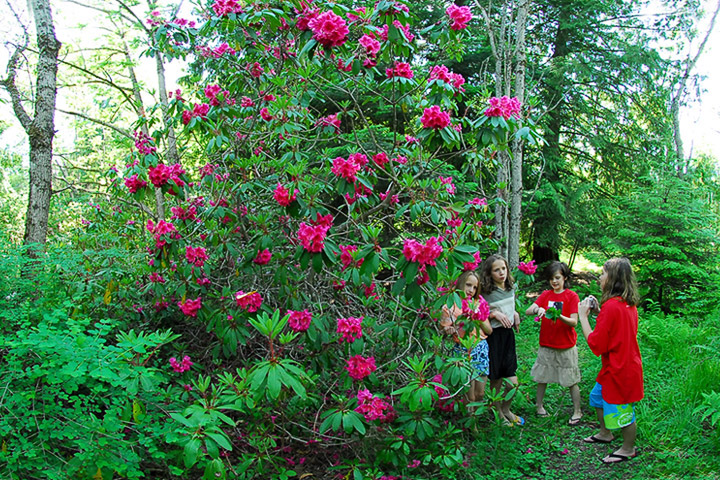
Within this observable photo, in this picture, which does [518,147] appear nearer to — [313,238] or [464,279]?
[464,279]

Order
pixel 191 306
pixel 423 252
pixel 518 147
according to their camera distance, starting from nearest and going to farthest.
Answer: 1. pixel 423 252
2. pixel 191 306
3. pixel 518 147

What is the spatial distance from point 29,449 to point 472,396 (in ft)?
9.55

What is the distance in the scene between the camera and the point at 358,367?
10.4 ft

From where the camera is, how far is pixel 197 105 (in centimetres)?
371

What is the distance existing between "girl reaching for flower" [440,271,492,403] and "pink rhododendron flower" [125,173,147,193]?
90.8 inches

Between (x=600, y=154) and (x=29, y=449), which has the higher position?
(x=600, y=154)

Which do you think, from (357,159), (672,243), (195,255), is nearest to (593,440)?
(357,159)

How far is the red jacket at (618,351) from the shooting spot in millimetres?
3391

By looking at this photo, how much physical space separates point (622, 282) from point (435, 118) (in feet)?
6.03

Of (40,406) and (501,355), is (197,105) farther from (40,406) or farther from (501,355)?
(501,355)

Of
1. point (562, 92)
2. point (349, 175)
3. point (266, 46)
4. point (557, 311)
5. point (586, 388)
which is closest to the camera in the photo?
point (349, 175)

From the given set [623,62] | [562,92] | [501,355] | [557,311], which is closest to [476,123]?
[557,311]

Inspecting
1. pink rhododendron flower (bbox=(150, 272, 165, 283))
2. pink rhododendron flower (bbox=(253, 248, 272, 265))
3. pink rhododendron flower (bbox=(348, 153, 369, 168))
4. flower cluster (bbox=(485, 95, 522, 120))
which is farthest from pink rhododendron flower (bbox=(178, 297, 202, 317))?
flower cluster (bbox=(485, 95, 522, 120))

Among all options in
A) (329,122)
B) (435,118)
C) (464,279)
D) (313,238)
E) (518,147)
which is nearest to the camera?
(313,238)
